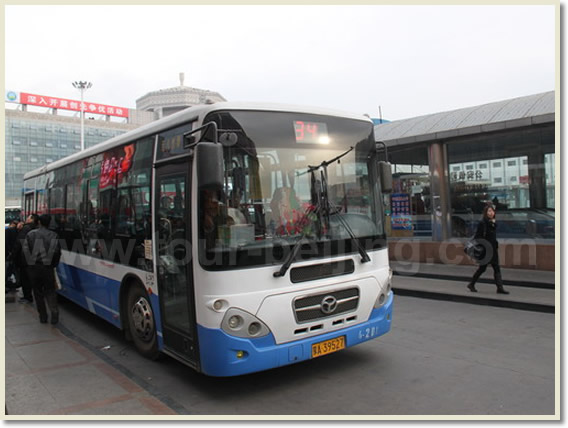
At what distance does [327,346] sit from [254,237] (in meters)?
1.35

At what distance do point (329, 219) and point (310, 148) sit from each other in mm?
763

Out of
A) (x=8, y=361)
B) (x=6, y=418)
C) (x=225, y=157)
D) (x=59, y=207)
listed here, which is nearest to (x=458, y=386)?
(x=225, y=157)

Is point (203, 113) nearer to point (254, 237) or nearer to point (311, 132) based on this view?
point (311, 132)

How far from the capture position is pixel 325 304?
4918mm

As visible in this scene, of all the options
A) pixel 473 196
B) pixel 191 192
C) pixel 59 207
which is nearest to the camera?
pixel 191 192

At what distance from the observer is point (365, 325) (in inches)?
208

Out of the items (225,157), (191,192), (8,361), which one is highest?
(225,157)

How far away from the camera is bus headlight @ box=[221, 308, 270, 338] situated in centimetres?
446

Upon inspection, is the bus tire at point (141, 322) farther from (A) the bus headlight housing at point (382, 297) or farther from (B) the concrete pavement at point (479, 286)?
(B) the concrete pavement at point (479, 286)

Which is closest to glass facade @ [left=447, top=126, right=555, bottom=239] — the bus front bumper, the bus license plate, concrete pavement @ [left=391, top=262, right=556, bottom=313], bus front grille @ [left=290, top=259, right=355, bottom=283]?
concrete pavement @ [left=391, top=262, right=556, bottom=313]

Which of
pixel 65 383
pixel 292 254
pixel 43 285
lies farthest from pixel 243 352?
pixel 43 285

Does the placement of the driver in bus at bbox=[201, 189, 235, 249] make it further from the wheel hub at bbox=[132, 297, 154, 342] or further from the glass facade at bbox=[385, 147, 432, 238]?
the glass facade at bbox=[385, 147, 432, 238]

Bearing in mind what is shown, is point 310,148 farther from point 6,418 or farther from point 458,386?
point 6,418

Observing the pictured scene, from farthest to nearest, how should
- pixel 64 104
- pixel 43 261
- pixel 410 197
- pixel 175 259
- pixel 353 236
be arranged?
pixel 64 104 → pixel 410 197 → pixel 43 261 → pixel 353 236 → pixel 175 259
